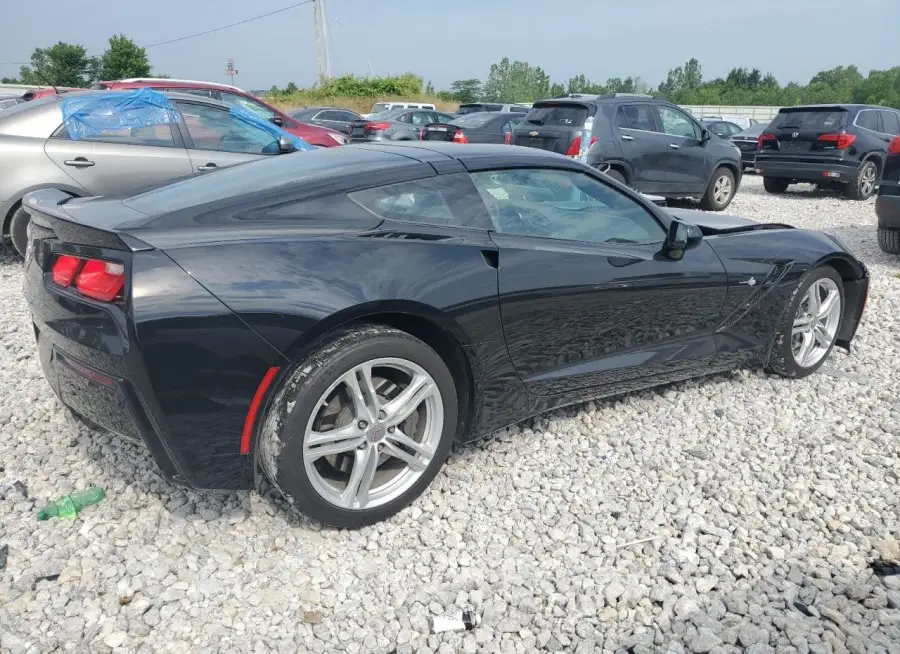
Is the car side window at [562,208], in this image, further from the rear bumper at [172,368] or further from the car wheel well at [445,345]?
the rear bumper at [172,368]

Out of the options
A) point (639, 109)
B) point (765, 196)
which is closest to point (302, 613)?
point (639, 109)

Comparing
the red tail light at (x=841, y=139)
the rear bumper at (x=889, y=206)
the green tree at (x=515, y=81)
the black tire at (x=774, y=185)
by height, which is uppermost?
the rear bumper at (x=889, y=206)

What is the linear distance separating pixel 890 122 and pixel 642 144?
6.21 m

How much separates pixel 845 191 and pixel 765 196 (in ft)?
4.22

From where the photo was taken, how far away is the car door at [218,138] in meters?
6.77

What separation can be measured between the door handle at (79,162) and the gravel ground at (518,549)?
Answer: 2.85 m

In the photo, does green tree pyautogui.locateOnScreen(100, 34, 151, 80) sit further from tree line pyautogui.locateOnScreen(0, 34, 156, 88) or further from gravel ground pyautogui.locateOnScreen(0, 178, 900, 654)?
gravel ground pyautogui.locateOnScreen(0, 178, 900, 654)

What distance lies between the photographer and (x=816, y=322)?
14.8 feet

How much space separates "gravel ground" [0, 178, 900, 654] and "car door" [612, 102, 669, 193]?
663 centimetres

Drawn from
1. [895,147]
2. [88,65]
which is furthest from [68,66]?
[895,147]

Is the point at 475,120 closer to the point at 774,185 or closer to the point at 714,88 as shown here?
the point at 774,185

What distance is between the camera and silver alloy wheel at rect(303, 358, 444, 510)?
2713 millimetres

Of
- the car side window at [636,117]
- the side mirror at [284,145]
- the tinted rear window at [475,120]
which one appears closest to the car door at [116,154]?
the side mirror at [284,145]

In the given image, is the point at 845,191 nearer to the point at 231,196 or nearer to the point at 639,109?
the point at 639,109
